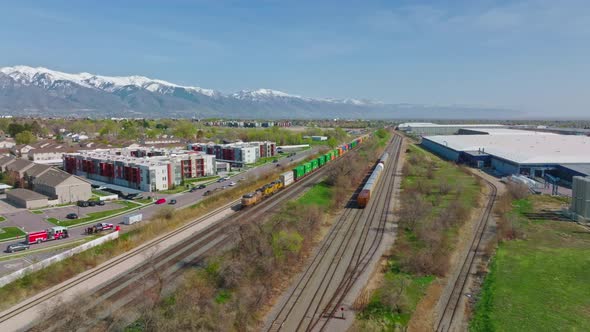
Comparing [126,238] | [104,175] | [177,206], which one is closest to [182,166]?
[104,175]

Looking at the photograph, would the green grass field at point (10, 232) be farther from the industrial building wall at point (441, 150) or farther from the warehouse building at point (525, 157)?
the industrial building wall at point (441, 150)

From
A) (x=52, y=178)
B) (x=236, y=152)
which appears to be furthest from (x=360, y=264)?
(x=236, y=152)

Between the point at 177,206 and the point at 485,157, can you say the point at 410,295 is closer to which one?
the point at 177,206

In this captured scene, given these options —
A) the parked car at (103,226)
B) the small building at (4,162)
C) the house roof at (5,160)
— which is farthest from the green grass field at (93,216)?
the house roof at (5,160)

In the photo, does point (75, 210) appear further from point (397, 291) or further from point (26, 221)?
point (397, 291)

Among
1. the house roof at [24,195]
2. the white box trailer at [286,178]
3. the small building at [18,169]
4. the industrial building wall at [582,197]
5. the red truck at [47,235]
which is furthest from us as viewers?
the small building at [18,169]
